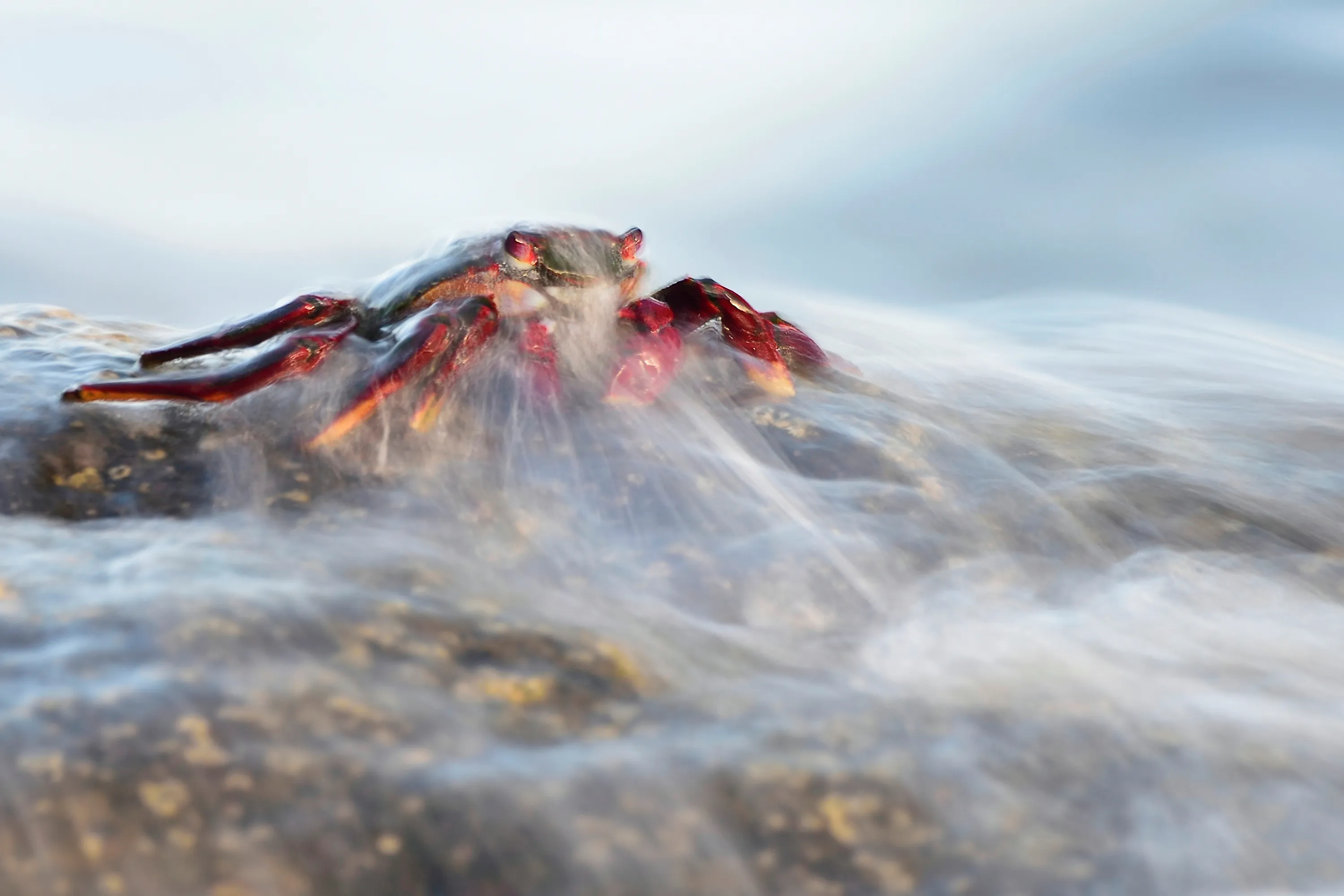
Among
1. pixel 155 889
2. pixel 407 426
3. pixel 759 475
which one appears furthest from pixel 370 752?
pixel 759 475

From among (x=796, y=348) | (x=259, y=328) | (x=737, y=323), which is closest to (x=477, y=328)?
(x=259, y=328)

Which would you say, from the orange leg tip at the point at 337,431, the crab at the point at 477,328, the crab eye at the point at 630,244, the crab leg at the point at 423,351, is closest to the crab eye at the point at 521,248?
the crab at the point at 477,328

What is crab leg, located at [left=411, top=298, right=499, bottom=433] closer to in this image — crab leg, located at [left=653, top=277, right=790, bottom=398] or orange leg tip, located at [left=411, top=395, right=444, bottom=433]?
orange leg tip, located at [left=411, top=395, right=444, bottom=433]

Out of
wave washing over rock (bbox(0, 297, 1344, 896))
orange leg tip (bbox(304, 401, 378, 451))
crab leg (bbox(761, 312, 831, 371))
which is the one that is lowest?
wave washing over rock (bbox(0, 297, 1344, 896))

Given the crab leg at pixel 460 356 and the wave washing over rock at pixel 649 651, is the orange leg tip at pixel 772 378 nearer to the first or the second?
the wave washing over rock at pixel 649 651

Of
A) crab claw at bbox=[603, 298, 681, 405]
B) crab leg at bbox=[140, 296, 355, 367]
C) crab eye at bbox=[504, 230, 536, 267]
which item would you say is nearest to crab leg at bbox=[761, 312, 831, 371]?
crab claw at bbox=[603, 298, 681, 405]

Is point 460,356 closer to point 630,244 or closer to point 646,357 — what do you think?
point 646,357

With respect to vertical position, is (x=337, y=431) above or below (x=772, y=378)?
below
